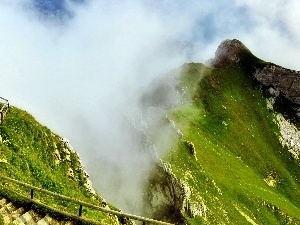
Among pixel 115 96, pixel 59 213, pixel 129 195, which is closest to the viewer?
pixel 59 213

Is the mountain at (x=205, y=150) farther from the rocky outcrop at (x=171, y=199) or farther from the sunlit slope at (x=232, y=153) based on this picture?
the sunlit slope at (x=232, y=153)

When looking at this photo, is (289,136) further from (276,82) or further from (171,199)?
(171,199)

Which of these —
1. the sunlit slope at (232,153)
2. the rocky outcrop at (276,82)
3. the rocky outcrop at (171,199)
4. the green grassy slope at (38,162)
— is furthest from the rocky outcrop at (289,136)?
the green grassy slope at (38,162)

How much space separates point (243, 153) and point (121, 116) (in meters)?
59.6

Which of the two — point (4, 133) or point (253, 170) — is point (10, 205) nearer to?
point (4, 133)

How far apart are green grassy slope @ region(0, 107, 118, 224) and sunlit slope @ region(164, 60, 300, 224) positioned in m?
37.0

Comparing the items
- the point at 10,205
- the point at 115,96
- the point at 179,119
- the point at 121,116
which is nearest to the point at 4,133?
the point at 10,205

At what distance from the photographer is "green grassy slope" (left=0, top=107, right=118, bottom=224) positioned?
102 feet

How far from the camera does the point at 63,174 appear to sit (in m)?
39.1

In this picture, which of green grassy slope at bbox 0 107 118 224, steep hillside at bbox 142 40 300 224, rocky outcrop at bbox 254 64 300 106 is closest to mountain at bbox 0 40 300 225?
green grassy slope at bbox 0 107 118 224

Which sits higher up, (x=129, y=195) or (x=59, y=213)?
(x=129, y=195)

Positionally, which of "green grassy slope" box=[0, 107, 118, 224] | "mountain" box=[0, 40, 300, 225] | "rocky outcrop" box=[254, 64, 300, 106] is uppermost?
"rocky outcrop" box=[254, 64, 300, 106]

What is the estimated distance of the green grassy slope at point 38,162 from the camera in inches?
1225

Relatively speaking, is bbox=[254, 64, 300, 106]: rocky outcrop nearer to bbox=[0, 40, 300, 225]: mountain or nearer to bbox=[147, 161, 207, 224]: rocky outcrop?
bbox=[0, 40, 300, 225]: mountain
